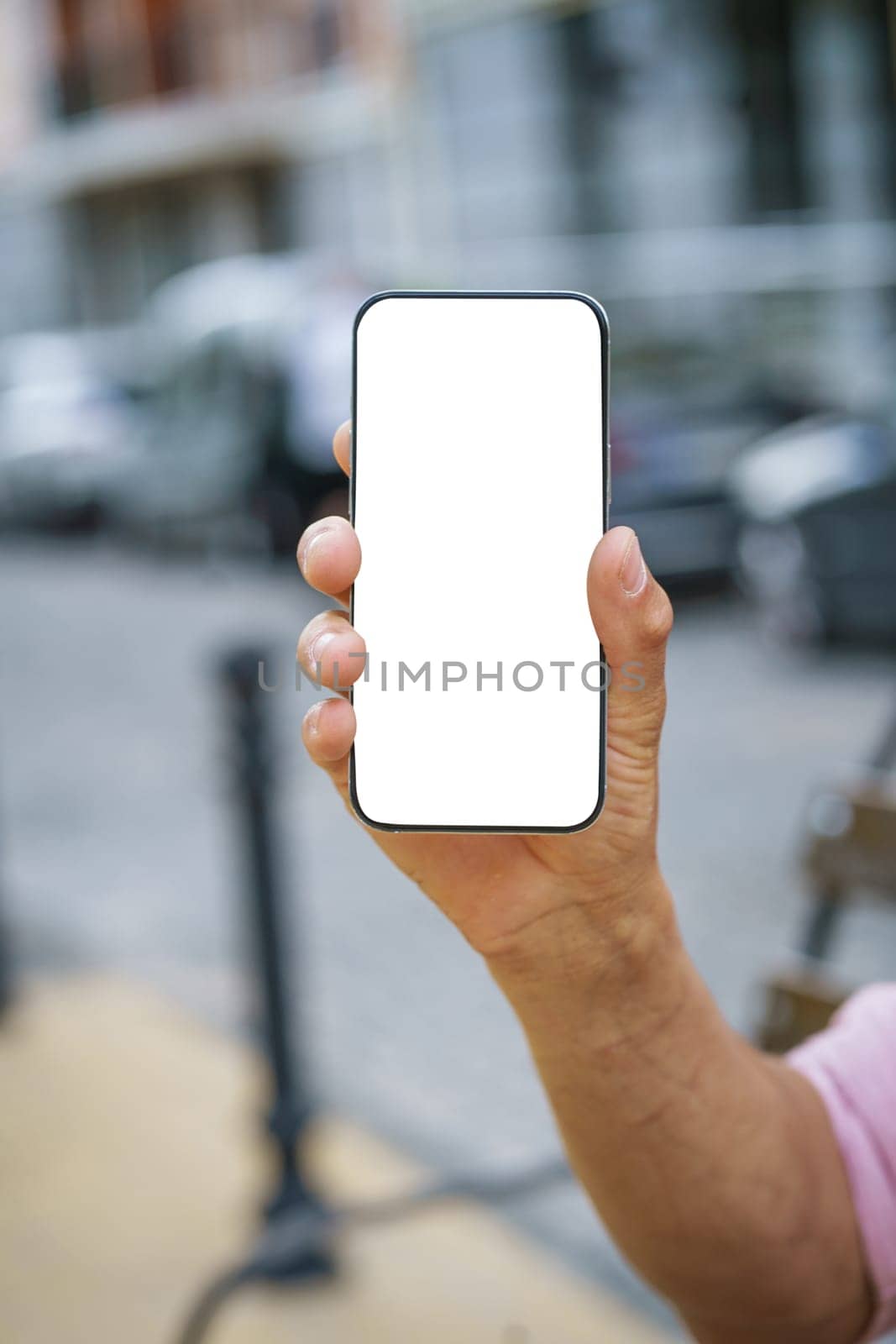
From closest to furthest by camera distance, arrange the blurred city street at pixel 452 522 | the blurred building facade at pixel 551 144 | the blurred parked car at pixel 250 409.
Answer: the blurred city street at pixel 452 522
the blurred parked car at pixel 250 409
the blurred building facade at pixel 551 144

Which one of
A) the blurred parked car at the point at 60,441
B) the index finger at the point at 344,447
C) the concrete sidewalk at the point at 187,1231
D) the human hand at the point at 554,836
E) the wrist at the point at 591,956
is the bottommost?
the blurred parked car at the point at 60,441

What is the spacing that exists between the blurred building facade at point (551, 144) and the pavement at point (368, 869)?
2.85 metres

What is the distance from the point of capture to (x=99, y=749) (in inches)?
244

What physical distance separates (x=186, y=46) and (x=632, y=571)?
81.0ft

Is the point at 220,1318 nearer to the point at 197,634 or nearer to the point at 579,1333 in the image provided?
the point at 579,1333

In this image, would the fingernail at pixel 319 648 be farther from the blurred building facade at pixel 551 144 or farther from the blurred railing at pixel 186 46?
the blurred railing at pixel 186 46

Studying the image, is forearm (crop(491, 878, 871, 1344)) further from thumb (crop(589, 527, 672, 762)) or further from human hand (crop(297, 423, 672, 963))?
thumb (crop(589, 527, 672, 762))

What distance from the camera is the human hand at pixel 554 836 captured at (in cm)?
86

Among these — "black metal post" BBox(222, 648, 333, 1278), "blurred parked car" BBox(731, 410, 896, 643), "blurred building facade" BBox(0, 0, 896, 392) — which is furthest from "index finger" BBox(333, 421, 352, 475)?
"blurred building facade" BBox(0, 0, 896, 392)

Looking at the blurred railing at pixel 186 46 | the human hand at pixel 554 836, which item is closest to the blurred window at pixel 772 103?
the blurred railing at pixel 186 46

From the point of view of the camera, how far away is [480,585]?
90cm

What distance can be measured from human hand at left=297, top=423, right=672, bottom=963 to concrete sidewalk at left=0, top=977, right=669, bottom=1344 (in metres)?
1.47

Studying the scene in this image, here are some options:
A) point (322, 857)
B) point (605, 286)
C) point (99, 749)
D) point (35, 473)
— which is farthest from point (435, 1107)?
point (35, 473)

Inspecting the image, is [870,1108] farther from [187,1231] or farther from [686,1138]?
[187,1231]
